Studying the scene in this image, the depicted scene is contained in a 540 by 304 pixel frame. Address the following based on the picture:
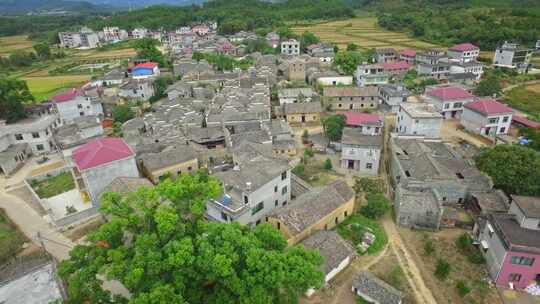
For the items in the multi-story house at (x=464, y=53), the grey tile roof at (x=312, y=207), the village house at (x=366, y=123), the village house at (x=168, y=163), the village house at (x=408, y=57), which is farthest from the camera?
the village house at (x=408, y=57)

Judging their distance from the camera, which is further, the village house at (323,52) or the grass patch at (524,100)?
the village house at (323,52)

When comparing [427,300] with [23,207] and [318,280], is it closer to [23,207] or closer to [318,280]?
[318,280]

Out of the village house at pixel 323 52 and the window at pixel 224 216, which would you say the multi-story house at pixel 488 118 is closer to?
the window at pixel 224 216

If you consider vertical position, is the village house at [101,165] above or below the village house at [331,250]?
above

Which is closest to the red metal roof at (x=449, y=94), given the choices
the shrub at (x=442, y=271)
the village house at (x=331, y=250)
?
the shrub at (x=442, y=271)

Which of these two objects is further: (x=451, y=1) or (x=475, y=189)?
(x=451, y=1)

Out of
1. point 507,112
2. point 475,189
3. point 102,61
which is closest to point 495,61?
point 507,112

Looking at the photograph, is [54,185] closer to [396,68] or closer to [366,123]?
[366,123]
